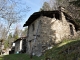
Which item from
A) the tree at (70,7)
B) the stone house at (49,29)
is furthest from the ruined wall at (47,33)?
the tree at (70,7)

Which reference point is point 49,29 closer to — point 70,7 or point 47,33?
point 47,33

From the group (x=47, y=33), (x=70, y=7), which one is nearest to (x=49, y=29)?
(x=47, y=33)

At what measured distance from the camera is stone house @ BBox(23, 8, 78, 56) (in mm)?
17766

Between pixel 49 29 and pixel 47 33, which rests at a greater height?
pixel 49 29

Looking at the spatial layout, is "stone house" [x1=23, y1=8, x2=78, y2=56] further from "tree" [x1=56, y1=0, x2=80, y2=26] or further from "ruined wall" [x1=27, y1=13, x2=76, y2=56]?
"tree" [x1=56, y1=0, x2=80, y2=26]

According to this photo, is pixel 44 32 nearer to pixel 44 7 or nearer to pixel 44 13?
pixel 44 13

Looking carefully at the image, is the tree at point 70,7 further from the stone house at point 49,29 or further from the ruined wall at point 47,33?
the ruined wall at point 47,33

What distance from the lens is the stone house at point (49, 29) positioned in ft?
58.3

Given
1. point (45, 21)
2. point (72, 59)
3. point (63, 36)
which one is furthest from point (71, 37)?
point (72, 59)

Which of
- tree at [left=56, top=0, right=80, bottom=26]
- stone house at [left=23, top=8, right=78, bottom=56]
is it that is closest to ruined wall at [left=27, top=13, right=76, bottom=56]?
stone house at [left=23, top=8, right=78, bottom=56]

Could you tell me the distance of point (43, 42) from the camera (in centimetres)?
1770

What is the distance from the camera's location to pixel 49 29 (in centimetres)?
1811

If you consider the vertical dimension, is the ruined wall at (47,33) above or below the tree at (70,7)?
below

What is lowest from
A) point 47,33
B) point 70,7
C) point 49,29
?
point 47,33
